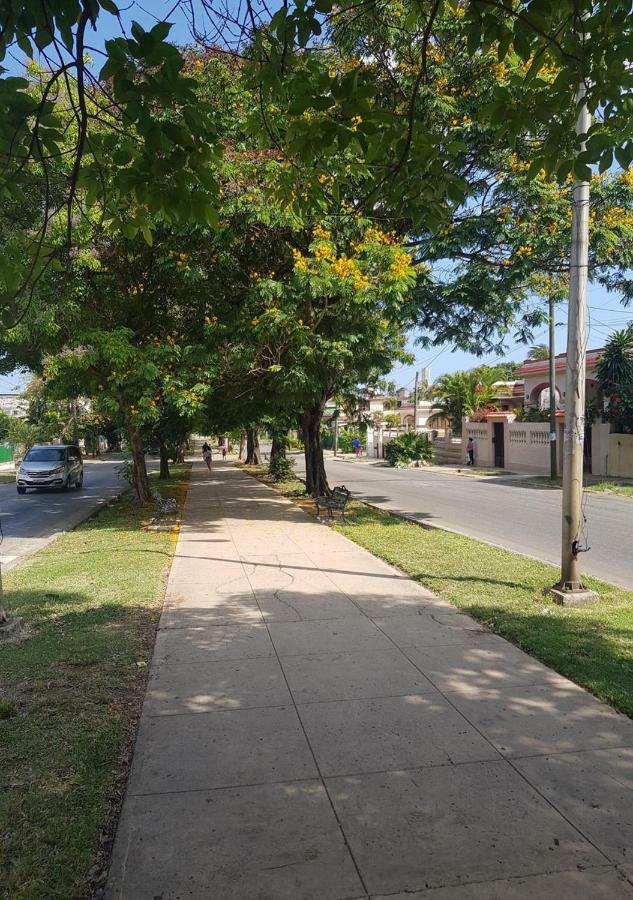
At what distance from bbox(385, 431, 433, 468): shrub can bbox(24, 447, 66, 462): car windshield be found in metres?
20.8

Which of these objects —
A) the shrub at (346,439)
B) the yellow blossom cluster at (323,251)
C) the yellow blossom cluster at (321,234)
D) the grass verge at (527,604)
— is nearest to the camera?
the grass verge at (527,604)

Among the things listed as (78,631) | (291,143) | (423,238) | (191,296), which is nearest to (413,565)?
(78,631)

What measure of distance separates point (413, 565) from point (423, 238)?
739 centimetres

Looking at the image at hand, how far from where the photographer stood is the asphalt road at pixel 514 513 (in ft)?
34.3

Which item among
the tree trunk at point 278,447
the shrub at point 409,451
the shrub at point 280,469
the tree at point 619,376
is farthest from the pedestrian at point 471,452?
the shrub at point 280,469

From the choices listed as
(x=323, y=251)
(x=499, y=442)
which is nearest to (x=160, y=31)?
(x=323, y=251)

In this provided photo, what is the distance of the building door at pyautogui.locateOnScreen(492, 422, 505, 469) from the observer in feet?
117

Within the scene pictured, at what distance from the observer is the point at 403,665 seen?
5090 millimetres

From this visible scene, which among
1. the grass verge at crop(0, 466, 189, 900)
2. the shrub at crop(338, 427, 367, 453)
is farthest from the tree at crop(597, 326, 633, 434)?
the shrub at crop(338, 427, 367, 453)

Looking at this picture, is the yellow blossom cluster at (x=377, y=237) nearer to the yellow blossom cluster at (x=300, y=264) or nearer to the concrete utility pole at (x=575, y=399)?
the yellow blossom cluster at (x=300, y=264)

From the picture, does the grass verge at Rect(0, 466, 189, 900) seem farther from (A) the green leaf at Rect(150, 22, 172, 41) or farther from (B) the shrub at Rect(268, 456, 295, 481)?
(B) the shrub at Rect(268, 456, 295, 481)

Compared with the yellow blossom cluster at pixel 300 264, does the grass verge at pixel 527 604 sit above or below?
below

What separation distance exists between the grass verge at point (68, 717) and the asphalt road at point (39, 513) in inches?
138

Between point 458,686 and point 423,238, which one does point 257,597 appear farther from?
point 423,238
